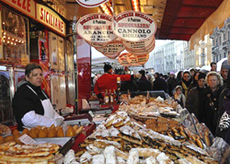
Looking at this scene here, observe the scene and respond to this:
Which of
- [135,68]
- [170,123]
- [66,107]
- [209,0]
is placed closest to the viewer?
[170,123]

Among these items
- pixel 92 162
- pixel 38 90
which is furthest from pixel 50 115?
pixel 92 162

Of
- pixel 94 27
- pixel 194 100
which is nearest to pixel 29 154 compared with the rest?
pixel 94 27

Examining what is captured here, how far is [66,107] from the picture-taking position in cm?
838

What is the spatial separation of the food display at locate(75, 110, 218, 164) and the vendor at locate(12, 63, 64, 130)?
116 cm

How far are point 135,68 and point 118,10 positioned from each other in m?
11.9

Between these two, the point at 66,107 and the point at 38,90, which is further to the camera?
the point at 66,107

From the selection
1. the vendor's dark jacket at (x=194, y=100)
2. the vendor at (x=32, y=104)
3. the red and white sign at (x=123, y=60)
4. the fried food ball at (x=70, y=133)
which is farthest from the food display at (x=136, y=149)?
the red and white sign at (x=123, y=60)

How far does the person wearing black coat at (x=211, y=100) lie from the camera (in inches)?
207

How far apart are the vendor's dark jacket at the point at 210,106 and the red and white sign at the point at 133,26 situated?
5.97 feet

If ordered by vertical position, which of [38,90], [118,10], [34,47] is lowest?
[38,90]

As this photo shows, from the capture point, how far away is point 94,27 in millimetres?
5566

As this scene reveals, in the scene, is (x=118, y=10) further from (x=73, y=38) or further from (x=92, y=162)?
(x=92, y=162)

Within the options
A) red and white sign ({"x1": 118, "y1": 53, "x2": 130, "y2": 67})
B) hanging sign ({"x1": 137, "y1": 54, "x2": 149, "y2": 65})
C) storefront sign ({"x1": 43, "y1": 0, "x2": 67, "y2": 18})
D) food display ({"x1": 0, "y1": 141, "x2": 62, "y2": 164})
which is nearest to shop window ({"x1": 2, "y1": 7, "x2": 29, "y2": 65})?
storefront sign ({"x1": 43, "y1": 0, "x2": 67, "y2": 18})

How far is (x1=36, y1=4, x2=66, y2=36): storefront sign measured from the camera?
6.22 meters
